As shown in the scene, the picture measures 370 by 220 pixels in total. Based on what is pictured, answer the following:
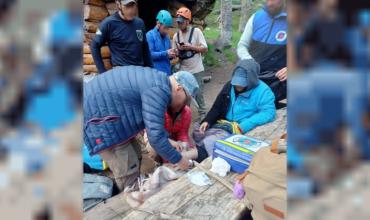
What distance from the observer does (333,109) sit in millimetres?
580

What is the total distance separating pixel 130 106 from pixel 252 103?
4.70ft

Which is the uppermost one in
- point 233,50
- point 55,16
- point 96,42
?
point 55,16

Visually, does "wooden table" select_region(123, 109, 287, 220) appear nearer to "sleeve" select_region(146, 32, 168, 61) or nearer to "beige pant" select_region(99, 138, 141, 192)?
"beige pant" select_region(99, 138, 141, 192)

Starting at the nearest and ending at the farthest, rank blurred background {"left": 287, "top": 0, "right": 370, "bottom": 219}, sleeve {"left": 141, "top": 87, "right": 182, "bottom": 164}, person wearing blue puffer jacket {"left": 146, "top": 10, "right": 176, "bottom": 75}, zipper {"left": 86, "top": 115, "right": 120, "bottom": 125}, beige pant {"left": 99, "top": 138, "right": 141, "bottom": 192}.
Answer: blurred background {"left": 287, "top": 0, "right": 370, "bottom": 219} → sleeve {"left": 141, "top": 87, "right": 182, "bottom": 164} → zipper {"left": 86, "top": 115, "right": 120, "bottom": 125} → beige pant {"left": 99, "top": 138, "right": 141, "bottom": 192} → person wearing blue puffer jacket {"left": 146, "top": 10, "right": 176, "bottom": 75}

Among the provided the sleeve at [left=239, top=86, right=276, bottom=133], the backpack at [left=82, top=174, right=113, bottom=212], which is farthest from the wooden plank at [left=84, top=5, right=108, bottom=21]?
the backpack at [left=82, top=174, right=113, bottom=212]

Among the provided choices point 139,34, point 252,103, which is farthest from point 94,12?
point 252,103

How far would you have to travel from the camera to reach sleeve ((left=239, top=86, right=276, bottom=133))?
375 cm

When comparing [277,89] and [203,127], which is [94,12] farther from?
[277,89]

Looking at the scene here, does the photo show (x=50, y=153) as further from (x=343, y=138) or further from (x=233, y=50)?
(x=233, y=50)

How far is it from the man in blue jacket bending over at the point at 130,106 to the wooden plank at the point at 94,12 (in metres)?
3.08

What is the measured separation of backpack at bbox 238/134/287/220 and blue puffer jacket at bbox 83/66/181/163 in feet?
3.27

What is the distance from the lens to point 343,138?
589 mm

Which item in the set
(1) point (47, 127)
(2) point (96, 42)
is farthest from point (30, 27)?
(2) point (96, 42)

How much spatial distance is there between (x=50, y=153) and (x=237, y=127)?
3162mm
